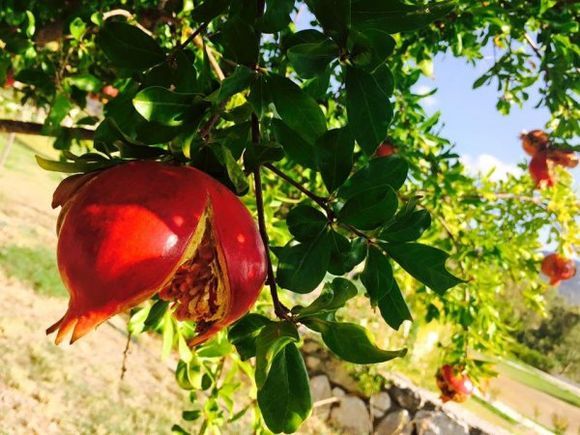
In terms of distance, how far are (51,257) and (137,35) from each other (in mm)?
4638

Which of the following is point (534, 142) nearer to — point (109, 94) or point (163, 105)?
point (109, 94)

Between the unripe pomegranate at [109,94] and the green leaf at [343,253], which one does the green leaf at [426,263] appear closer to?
the green leaf at [343,253]

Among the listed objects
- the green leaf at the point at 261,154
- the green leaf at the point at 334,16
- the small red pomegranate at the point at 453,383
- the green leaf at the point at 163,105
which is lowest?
the small red pomegranate at the point at 453,383

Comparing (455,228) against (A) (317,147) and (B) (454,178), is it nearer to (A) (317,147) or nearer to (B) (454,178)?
(B) (454,178)

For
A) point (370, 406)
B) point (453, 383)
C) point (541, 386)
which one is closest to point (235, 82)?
point (453, 383)

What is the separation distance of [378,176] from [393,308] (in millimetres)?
114

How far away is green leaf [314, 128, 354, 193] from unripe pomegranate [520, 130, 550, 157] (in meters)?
1.74

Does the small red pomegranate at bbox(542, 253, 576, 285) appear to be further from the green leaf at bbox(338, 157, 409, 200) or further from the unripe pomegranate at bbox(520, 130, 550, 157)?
the green leaf at bbox(338, 157, 409, 200)

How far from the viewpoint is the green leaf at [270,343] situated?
0.31 metres

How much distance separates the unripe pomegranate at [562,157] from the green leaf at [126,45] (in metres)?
1.79

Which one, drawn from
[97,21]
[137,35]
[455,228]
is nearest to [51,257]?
[455,228]

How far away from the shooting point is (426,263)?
1.39ft

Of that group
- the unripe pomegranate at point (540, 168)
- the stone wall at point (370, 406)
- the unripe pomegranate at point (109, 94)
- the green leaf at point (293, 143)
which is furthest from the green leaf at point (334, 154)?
the stone wall at point (370, 406)

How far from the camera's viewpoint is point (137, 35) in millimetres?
396
